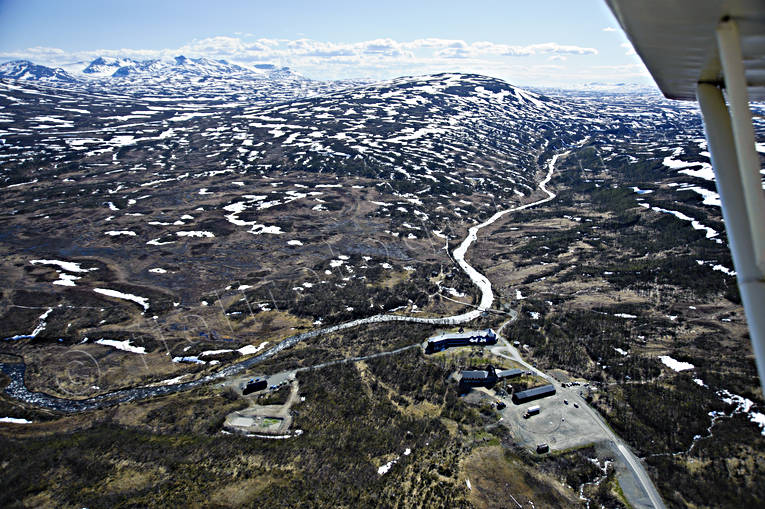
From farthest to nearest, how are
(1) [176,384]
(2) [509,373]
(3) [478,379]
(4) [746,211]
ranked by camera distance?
(1) [176,384], (2) [509,373], (3) [478,379], (4) [746,211]

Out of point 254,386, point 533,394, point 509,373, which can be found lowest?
point 254,386

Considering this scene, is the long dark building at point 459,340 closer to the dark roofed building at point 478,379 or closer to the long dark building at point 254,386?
the dark roofed building at point 478,379

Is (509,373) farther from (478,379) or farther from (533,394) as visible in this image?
(533,394)

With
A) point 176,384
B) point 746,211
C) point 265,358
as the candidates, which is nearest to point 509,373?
point 265,358

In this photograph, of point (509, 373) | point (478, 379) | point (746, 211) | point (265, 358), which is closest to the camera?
point (746, 211)

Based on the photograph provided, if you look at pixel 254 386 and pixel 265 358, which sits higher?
pixel 254 386

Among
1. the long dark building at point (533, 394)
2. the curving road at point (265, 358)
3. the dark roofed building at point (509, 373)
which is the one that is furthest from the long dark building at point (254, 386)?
the long dark building at point (533, 394)

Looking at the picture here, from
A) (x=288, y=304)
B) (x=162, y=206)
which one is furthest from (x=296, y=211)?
(x=288, y=304)
